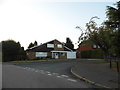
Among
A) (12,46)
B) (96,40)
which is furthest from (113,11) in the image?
(12,46)

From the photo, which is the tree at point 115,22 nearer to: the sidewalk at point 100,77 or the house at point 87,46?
the sidewalk at point 100,77

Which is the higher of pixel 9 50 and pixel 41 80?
pixel 9 50

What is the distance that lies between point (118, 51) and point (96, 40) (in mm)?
15791

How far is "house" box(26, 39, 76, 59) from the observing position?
63.2m

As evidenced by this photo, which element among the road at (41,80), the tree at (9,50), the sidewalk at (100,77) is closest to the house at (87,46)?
the sidewalk at (100,77)

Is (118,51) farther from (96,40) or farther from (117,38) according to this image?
(96,40)

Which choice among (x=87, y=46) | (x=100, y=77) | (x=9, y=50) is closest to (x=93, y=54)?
(x=87, y=46)

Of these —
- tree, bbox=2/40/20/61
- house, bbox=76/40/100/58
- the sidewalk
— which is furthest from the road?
tree, bbox=2/40/20/61

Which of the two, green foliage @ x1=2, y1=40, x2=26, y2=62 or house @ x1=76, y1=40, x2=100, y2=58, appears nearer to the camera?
house @ x1=76, y1=40, x2=100, y2=58

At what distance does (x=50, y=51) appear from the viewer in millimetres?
66188

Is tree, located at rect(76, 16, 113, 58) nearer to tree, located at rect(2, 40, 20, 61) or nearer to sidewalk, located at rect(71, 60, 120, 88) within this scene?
sidewalk, located at rect(71, 60, 120, 88)

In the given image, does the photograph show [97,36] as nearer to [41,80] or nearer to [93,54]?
[41,80]

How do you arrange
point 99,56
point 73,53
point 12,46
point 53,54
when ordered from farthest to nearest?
point 73,53 < point 53,54 < point 99,56 < point 12,46

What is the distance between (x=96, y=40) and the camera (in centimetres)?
2877
